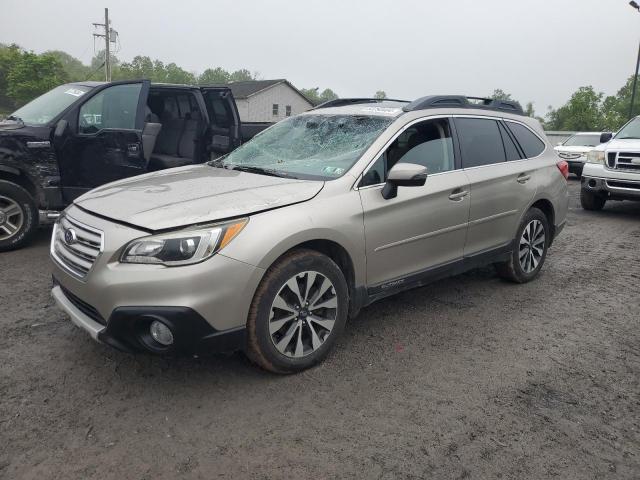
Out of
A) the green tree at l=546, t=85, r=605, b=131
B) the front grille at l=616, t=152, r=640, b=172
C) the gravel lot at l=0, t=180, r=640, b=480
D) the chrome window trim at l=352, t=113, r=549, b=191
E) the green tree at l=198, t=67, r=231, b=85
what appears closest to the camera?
the gravel lot at l=0, t=180, r=640, b=480

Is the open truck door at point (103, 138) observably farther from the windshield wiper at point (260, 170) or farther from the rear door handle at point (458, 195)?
the rear door handle at point (458, 195)

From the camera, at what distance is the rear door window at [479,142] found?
4.41m

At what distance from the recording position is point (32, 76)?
53.8 m

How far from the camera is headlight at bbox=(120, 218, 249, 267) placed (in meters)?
2.80

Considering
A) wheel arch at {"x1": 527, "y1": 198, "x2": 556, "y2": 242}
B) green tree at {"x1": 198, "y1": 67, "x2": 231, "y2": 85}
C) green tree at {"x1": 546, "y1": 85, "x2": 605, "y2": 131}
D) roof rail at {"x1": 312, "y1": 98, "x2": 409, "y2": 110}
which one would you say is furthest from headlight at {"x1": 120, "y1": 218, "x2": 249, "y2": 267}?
green tree at {"x1": 198, "y1": 67, "x2": 231, "y2": 85}

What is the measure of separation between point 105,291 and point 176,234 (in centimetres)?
48

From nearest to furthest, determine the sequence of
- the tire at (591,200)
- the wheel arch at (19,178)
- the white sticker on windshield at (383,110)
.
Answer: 1. the white sticker on windshield at (383,110)
2. the wheel arch at (19,178)
3. the tire at (591,200)

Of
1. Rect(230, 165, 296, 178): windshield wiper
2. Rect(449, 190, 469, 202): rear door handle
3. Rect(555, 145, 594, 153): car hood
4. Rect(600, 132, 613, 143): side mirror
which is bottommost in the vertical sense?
Rect(449, 190, 469, 202): rear door handle

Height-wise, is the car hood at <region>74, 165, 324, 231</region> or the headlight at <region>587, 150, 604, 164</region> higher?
the headlight at <region>587, 150, 604, 164</region>

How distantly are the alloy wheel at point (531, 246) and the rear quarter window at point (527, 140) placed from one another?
2.26 ft

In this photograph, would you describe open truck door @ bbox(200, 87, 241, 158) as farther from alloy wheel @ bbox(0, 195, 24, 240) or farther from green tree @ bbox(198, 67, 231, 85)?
green tree @ bbox(198, 67, 231, 85)

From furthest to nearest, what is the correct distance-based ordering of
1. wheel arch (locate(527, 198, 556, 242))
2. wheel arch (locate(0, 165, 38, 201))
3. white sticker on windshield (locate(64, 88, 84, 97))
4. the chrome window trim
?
white sticker on windshield (locate(64, 88, 84, 97))
wheel arch (locate(0, 165, 38, 201))
wheel arch (locate(527, 198, 556, 242))
the chrome window trim

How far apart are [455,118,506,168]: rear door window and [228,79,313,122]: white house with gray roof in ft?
127

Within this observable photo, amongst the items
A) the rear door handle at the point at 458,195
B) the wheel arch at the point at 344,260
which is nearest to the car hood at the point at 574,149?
the rear door handle at the point at 458,195
